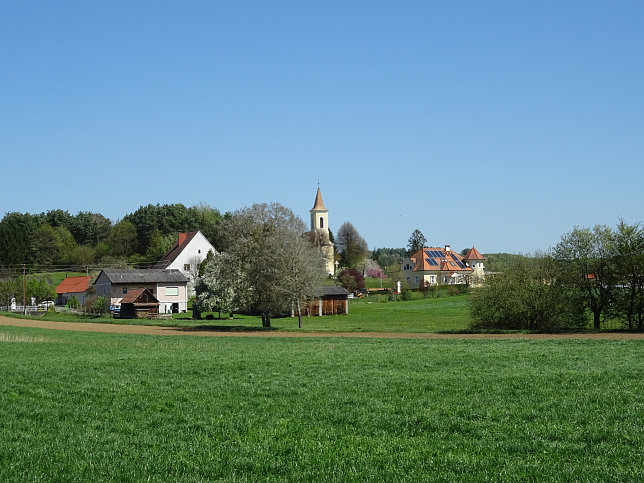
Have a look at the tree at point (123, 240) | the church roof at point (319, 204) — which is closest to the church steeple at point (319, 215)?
the church roof at point (319, 204)

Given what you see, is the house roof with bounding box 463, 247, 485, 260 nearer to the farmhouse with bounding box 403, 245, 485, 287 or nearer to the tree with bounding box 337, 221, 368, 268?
the farmhouse with bounding box 403, 245, 485, 287

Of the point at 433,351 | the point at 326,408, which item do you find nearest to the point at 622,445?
the point at 326,408

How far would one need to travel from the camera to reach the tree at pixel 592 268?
42.1 metres

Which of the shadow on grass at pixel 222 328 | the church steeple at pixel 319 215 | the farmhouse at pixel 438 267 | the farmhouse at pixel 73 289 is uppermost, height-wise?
the church steeple at pixel 319 215

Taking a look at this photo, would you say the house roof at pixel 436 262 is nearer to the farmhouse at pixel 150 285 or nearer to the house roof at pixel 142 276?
the farmhouse at pixel 150 285

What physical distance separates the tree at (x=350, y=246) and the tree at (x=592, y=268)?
116679 millimetres

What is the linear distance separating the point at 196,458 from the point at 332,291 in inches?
2712

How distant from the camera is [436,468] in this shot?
9438 millimetres

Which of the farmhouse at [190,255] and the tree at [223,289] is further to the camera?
the farmhouse at [190,255]

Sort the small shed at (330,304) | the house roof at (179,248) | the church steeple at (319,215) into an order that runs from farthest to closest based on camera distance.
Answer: the church steeple at (319,215) → the house roof at (179,248) → the small shed at (330,304)

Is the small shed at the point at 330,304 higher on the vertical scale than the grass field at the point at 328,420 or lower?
higher

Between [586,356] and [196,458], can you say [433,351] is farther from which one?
[196,458]

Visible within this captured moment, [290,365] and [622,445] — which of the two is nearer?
[622,445]

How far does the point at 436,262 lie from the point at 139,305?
77.6 m
